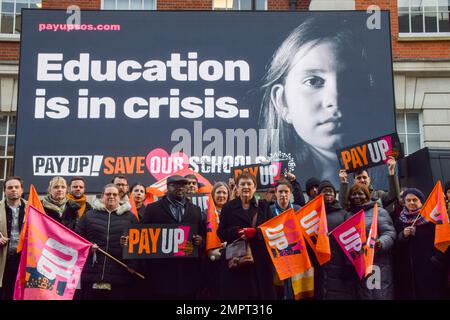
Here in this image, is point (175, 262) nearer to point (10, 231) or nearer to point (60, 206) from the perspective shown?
point (60, 206)

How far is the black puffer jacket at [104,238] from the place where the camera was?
23.2 feet

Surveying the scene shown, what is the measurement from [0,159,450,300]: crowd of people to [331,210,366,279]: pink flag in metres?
0.11

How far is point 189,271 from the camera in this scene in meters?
7.07

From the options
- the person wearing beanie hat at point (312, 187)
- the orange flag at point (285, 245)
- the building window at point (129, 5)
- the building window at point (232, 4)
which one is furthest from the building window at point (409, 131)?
the orange flag at point (285, 245)

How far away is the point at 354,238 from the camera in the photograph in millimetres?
6973

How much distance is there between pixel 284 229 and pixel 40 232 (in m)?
2.59

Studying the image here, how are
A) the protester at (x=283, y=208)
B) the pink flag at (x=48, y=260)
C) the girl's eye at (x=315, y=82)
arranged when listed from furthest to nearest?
the girl's eye at (x=315, y=82)
the protester at (x=283, y=208)
the pink flag at (x=48, y=260)

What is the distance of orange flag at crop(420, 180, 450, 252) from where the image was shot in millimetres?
6977

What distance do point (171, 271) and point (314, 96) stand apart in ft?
20.6

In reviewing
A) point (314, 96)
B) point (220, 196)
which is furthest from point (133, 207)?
point (314, 96)

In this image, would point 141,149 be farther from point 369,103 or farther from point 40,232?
point 40,232

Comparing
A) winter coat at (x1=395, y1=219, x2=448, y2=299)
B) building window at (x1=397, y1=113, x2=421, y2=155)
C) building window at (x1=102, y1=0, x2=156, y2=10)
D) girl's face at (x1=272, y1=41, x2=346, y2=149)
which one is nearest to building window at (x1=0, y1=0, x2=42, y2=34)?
building window at (x1=102, y1=0, x2=156, y2=10)

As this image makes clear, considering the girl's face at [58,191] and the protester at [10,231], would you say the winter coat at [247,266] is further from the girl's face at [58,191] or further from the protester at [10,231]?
the protester at [10,231]

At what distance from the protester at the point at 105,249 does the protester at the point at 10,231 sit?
719 mm
